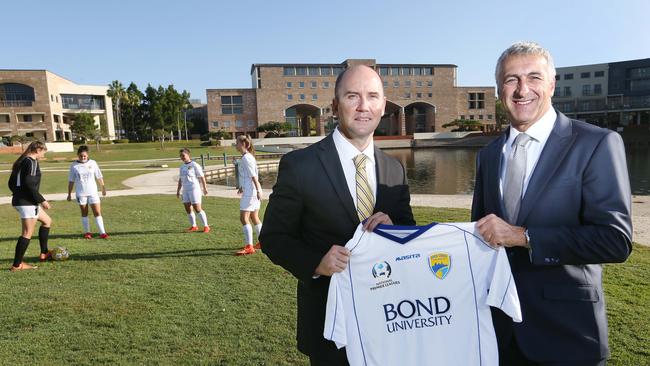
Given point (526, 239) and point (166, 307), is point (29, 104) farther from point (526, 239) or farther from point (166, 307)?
point (526, 239)

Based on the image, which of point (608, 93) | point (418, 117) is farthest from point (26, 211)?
point (608, 93)

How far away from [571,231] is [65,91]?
278ft

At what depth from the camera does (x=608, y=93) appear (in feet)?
282

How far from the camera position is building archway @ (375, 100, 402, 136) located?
8738 cm

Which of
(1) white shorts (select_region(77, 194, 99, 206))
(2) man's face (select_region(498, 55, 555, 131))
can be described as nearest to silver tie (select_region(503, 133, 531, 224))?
(2) man's face (select_region(498, 55, 555, 131))

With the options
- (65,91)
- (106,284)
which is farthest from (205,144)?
(106,284)

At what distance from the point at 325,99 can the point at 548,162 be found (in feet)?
270

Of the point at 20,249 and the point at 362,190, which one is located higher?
the point at 362,190

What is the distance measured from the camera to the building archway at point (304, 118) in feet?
269

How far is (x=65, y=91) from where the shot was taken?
2785 inches

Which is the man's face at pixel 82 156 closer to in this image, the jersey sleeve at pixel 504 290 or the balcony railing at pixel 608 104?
the jersey sleeve at pixel 504 290

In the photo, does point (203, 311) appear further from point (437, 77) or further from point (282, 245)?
point (437, 77)

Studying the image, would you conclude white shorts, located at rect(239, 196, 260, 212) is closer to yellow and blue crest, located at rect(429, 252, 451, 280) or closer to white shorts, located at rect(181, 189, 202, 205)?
white shorts, located at rect(181, 189, 202, 205)

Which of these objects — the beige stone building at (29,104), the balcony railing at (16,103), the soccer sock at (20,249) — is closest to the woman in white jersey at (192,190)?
the soccer sock at (20,249)
